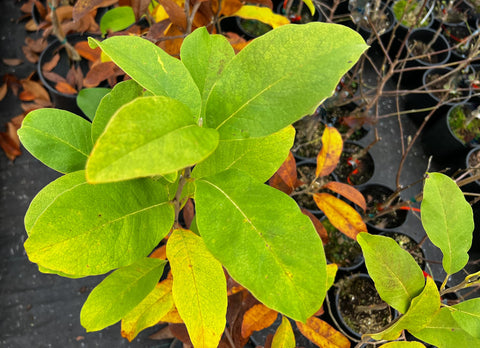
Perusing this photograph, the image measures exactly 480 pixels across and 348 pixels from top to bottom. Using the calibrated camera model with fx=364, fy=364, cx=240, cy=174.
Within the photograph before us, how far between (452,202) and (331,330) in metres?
0.43

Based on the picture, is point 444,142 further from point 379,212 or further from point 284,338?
point 284,338

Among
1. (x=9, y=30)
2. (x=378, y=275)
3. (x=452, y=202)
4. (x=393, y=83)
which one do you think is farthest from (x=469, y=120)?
(x=9, y=30)

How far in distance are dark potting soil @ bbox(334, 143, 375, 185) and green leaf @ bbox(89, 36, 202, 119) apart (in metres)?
1.26

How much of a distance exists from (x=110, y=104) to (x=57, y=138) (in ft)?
0.45

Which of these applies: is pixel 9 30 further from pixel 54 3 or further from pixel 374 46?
pixel 374 46

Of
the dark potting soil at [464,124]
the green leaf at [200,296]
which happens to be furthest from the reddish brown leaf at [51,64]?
the dark potting soil at [464,124]

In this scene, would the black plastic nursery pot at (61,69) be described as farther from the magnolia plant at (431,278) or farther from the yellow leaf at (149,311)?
the magnolia plant at (431,278)

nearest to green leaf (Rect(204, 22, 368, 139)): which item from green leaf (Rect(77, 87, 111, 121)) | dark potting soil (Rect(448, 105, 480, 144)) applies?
green leaf (Rect(77, 87, 111, 121))

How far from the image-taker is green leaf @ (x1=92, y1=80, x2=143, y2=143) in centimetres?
59

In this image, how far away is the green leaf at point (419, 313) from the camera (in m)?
0.65

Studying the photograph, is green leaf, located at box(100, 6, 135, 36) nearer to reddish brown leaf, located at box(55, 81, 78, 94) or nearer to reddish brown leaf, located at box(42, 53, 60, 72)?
reddish brown leaf, located at box(55, 81, 78, 94)

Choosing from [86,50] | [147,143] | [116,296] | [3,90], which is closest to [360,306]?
[116,296]

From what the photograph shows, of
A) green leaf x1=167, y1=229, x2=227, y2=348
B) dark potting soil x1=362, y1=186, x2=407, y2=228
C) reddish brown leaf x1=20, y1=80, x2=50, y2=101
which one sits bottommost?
dark potting soil x1=362, y1=186, x2=407, y2=228

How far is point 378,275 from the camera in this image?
0.70 metres
